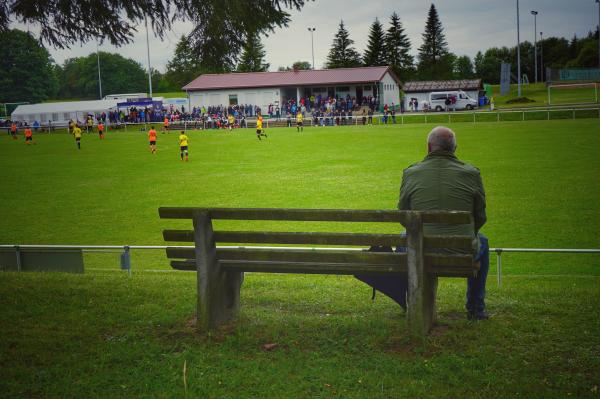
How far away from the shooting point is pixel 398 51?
93.4m

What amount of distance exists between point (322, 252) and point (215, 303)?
1.05m

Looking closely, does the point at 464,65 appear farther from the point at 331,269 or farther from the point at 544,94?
the point at 331,269

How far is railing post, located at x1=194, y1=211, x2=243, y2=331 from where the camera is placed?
521 centimetres

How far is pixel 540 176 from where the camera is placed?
22750 mm

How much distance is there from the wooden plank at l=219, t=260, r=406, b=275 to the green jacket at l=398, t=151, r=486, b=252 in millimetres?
545

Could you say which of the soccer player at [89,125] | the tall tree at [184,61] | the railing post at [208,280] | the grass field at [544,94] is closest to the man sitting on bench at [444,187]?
the railing post at [208,280]

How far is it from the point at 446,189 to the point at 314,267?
1258 mm

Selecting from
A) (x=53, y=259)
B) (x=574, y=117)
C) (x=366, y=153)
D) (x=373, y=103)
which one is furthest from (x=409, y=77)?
(x=53, y=259)

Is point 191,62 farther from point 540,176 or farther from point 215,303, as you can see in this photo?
point 540,176

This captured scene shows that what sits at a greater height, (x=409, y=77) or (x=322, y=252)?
(x=409, y=77)

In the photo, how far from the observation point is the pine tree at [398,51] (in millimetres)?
91438

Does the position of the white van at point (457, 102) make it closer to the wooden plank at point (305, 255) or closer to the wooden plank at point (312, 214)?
the wooden plank at point (305, 255)

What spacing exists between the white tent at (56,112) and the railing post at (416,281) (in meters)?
69.6

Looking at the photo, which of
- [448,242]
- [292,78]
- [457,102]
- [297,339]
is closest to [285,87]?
[292,78]
